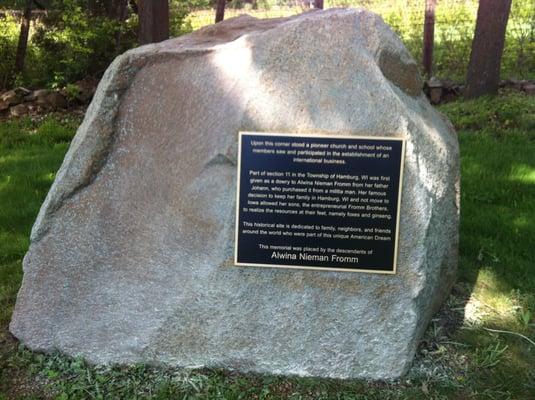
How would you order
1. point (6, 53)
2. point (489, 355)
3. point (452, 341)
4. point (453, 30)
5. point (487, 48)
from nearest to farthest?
point (489, 355) → point (452, 341) → point (487, 48) → point (6, 53) → point (453, 30)

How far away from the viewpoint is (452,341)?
3.39 metres

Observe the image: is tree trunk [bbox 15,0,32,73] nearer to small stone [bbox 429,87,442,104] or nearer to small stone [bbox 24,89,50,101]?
small stone [bbox 24,89,50,101]

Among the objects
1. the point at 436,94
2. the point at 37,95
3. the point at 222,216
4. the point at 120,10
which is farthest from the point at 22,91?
the point at 222,216

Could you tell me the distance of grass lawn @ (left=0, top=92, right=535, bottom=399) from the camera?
306 centimetres

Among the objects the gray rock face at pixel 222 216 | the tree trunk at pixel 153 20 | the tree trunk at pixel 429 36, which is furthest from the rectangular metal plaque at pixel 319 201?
the tree trunk at pixel 429 36

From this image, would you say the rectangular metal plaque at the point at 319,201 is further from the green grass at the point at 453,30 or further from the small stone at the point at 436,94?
the green grass at the point at 453,30

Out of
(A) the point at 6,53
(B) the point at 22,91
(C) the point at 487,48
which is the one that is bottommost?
(B) the point at 22,91

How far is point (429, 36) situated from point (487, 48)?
6.25ft

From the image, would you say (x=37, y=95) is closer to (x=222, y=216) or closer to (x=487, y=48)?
(x=487, y=48)

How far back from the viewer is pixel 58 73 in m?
9.10

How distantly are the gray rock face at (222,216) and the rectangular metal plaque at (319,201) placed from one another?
0.17 feet

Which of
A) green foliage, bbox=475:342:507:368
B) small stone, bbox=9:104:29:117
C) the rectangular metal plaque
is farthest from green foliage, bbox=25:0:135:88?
green foliage, bbox=475:342:507:368

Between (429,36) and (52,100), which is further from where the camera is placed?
(429,36)

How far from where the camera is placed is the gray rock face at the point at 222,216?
2908 millimetres
